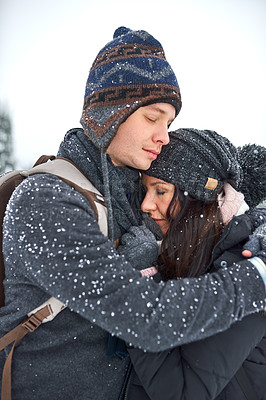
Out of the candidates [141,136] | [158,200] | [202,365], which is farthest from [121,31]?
[202,365]

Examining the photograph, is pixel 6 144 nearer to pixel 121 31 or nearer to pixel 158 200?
pixel 121 31

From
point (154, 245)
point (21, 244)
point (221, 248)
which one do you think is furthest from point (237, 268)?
point (21, 244)

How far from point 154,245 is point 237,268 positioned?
490 mm

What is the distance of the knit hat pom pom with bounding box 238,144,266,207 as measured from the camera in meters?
2.23

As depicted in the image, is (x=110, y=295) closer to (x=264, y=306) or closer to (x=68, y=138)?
(x=264, y=306)

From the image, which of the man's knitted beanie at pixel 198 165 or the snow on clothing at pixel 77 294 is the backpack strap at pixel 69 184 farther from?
the man's knitted beanie at pixel 198 165

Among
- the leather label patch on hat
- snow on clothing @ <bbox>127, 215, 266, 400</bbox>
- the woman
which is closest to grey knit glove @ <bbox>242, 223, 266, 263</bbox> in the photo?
the woman

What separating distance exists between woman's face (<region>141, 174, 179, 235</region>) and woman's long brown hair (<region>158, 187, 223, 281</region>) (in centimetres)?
4

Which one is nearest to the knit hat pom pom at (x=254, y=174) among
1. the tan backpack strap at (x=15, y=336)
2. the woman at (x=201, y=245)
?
A: the woman at (x=201, y=245)

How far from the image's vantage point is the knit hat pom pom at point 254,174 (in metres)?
2.23

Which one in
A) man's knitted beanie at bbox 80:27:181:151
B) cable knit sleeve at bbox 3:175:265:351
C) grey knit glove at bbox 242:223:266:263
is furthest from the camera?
man's knitted beanie at bbox 80:27:181:151

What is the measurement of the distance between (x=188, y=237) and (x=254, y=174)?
66cm

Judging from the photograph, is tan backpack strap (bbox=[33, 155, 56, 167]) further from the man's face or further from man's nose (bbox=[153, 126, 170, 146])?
man's nose (bbox=[153, 126, 170, 146])

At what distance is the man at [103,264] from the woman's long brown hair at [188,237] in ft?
0.61
